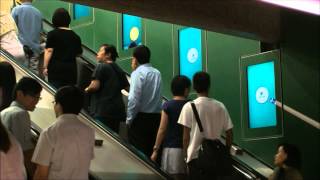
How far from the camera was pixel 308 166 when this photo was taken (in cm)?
775

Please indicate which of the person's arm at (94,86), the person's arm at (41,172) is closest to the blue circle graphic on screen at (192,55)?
the person's arm at (94,86)

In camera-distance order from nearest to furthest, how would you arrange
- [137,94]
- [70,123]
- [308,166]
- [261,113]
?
1. [70,123]
2. [137,94]
3. [308,166]
4. [261,113]

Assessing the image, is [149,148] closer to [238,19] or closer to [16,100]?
[238,19]

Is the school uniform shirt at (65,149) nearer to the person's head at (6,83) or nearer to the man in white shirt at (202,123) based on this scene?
the person's head at (6,83)

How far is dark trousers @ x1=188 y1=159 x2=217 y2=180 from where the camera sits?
5.61 meters

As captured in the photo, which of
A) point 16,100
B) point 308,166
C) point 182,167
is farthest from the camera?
point 308,166

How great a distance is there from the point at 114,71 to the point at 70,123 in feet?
9.46

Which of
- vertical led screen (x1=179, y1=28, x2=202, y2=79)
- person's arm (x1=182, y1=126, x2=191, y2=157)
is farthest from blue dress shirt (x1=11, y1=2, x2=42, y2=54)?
person's arm (x1=182, y1=126, x2=191, y2=157)

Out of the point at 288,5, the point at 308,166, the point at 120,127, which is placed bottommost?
the point at 308,166

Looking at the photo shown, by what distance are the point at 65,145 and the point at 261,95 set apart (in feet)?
15.8

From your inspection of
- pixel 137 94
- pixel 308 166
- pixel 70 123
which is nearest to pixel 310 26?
pixel 308 166

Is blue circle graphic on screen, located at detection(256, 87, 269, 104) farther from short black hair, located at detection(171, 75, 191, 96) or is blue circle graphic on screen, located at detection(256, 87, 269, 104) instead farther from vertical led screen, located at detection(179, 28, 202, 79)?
short black hair, located at detection(171, 75, 191, 96)

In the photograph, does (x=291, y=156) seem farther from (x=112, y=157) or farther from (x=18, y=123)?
(x=18, y=123)

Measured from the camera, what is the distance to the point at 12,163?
12.8 feet
